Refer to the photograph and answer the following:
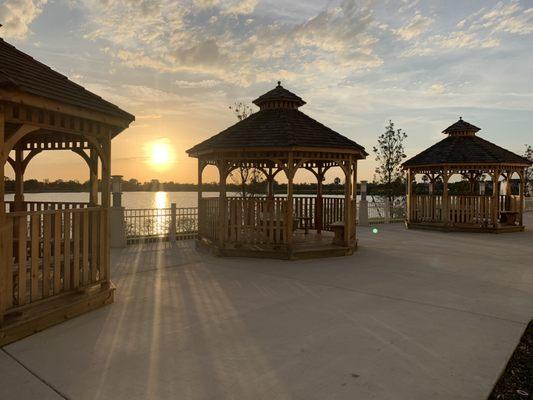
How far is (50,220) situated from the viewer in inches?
198

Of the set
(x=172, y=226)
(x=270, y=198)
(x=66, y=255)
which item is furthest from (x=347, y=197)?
(x=66, y=255)

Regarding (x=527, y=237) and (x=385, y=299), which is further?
(x=527, y=237)

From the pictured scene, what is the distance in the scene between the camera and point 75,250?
5.48 metres

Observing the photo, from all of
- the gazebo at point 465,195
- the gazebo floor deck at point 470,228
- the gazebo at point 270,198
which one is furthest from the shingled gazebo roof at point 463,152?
the gazebo at point 270,198

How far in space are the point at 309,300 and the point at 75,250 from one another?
3585 millimetres

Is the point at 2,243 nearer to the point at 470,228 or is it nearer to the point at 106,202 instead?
the point at 106,202

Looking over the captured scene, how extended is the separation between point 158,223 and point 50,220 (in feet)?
26.1

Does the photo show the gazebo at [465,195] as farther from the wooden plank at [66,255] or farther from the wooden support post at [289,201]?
the wooden plank at [66,255]

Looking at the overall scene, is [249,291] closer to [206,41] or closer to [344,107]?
[206,41]

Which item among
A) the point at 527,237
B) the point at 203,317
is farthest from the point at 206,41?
the point at 527,237

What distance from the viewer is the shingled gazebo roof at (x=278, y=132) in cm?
1012

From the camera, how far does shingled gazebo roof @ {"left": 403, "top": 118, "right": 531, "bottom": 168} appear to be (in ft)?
54.8

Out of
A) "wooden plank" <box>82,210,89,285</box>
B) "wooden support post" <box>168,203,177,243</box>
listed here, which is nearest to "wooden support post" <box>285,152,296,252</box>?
"wooden support post" <box>168,203,177,243</box>

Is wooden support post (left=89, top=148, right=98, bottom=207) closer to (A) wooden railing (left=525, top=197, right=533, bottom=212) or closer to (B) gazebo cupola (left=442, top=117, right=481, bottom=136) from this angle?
(B) gazebo cupola (left=442, top=117, right=481, bottom=136)
